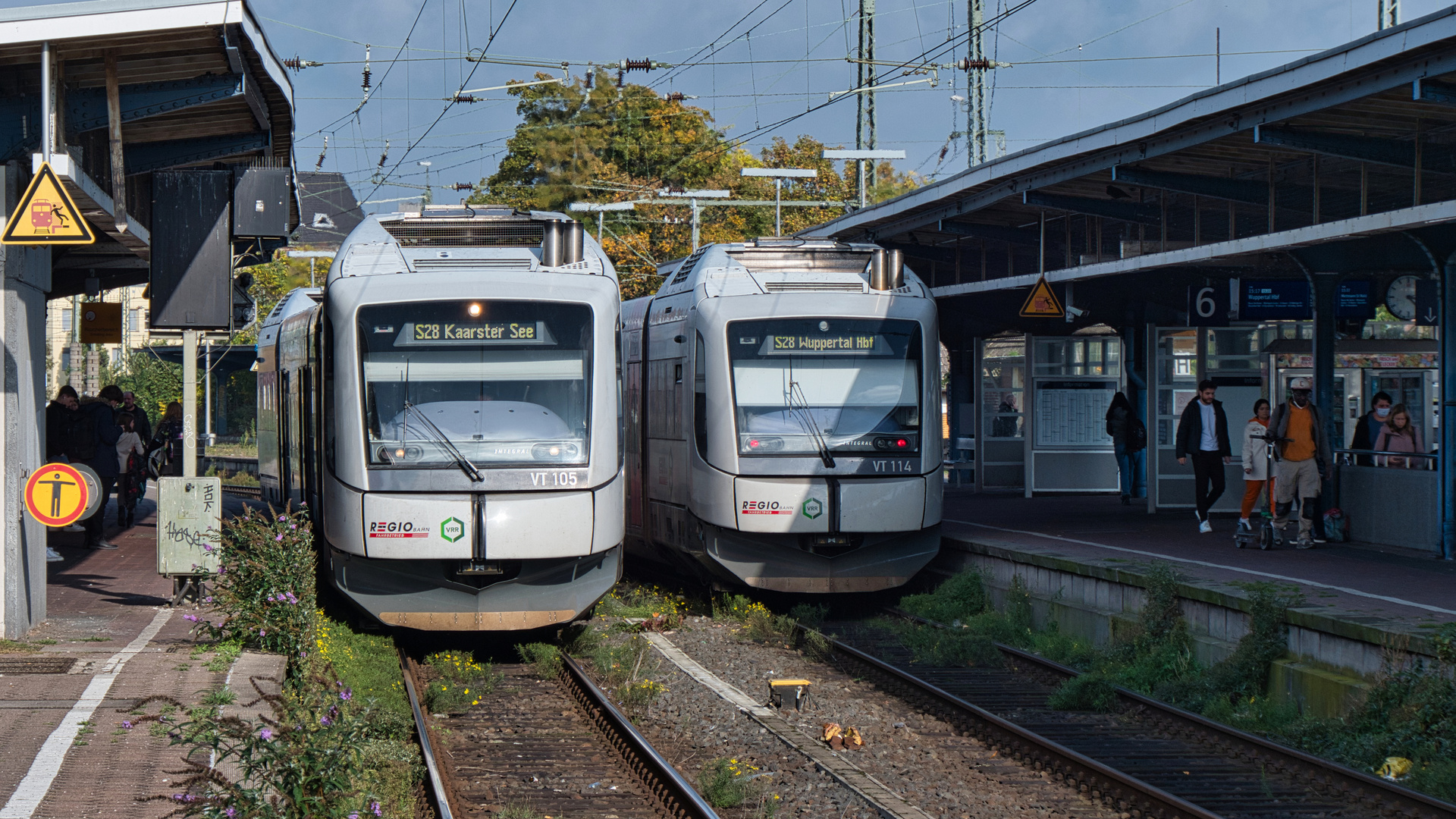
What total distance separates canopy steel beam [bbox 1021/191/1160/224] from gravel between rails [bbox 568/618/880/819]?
7589 mm

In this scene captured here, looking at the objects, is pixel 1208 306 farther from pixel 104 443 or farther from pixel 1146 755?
pixel 104 443

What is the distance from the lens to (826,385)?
1385cm

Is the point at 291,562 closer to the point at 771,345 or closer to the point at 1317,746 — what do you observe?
the point at 771,345

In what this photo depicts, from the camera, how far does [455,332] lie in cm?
1132

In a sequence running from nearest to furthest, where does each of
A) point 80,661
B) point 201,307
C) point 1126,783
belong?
point 1126,783 → point 80,661 → point 201,307

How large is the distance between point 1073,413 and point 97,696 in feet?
51.7

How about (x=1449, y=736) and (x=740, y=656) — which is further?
(x=740, y=656)

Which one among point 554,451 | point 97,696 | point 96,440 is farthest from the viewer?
point 96,440

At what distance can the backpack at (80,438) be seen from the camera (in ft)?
52.4

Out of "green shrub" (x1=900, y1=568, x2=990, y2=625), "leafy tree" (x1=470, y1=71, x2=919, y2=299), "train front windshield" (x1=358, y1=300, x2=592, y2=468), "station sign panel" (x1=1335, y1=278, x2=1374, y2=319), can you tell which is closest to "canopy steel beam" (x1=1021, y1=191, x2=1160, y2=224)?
"station sign panel" (x1=1335, y1=278, x2=1374, y2=319)

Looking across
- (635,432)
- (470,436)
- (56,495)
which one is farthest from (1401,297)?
(56,495)

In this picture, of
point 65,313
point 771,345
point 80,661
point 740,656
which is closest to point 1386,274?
point 771,345

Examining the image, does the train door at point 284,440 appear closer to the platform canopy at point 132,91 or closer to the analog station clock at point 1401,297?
the platform canopy at point 132,91

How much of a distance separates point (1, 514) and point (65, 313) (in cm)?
6389
